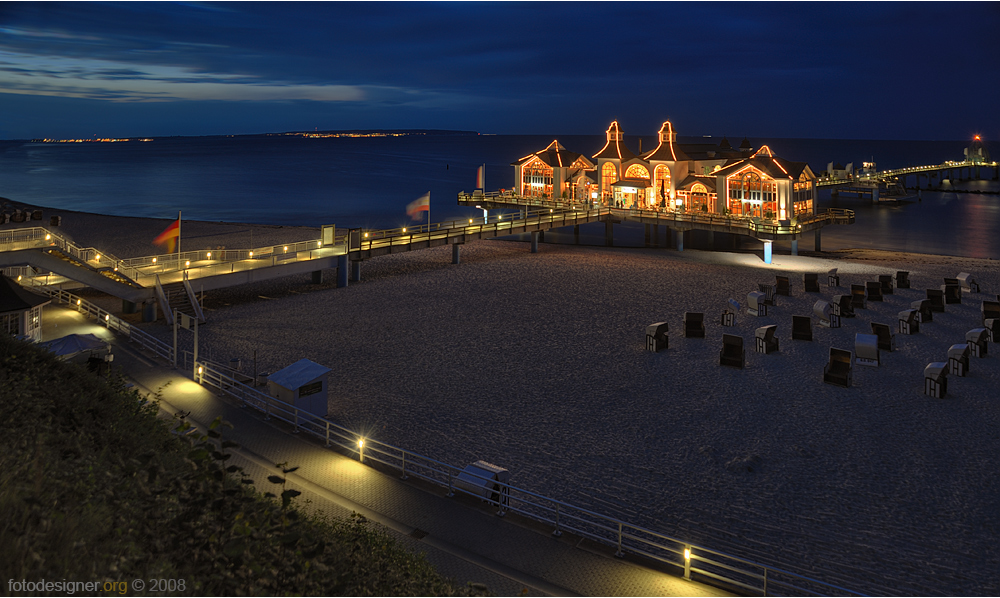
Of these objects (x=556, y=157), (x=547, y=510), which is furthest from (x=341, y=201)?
(x=547, y=510)

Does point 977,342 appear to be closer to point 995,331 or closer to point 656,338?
point 995,331

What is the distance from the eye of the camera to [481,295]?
3272 centimetres

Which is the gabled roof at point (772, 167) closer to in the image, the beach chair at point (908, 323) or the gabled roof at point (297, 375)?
the beach chair at point (908, 323)

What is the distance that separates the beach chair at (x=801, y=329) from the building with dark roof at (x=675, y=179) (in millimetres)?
23303

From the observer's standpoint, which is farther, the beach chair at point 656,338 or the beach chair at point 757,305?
the beach chair at point 757,305

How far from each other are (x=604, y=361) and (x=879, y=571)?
11.8m

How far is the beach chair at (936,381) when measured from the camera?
19.1 m

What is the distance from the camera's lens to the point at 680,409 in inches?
725

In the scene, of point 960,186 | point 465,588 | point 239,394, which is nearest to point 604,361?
point 239,394

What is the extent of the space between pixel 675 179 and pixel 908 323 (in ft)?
93.0

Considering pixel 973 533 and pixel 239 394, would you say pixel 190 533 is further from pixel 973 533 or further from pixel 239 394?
pixel 973 533

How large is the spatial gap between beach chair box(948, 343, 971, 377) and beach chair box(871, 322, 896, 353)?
2501 millimetres

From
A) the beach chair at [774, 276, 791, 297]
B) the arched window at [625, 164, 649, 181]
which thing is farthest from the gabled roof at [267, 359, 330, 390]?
the arched window at [625, 164, 649, 181]

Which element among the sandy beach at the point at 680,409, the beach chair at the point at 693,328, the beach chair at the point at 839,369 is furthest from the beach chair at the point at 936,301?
the beach chair at the point at 839,369
